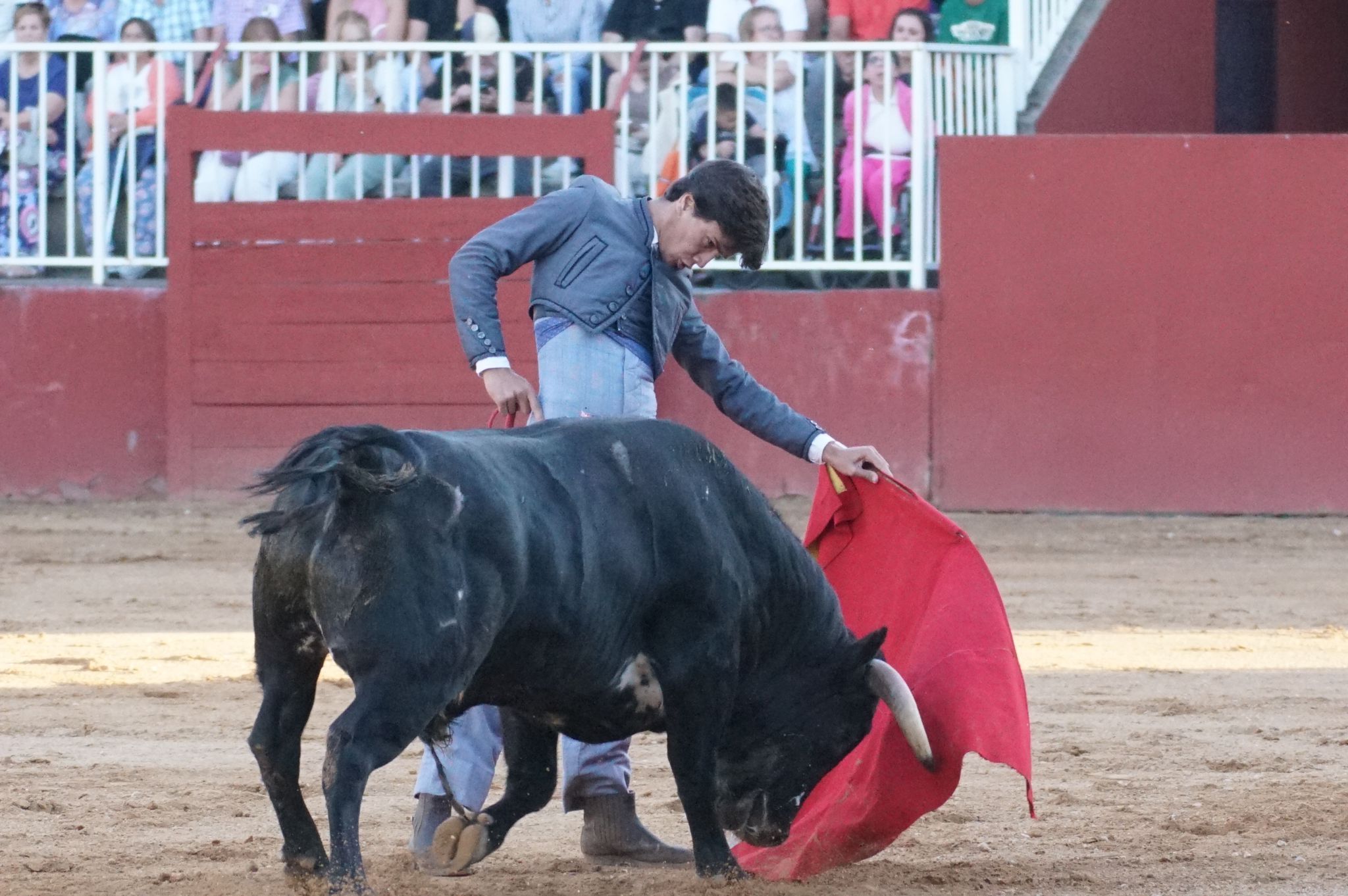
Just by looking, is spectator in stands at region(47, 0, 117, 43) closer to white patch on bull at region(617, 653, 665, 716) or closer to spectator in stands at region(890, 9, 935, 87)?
spectator in stands at region(890, 9, 935, 87)

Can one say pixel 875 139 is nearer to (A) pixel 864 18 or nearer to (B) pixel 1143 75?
(A) pixel 864 18

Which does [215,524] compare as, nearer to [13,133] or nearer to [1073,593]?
[13,133]

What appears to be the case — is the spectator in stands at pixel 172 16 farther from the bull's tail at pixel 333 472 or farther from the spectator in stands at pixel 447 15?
the bull's tail at pixel 333 472

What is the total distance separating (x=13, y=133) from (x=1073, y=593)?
220 inches

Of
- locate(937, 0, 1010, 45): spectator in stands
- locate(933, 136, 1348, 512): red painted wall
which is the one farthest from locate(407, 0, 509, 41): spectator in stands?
locate(933, 136, 1348, 512): red painted wall

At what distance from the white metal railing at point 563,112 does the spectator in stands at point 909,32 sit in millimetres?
27

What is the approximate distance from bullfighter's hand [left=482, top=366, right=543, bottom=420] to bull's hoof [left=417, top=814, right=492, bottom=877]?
81 centimetres

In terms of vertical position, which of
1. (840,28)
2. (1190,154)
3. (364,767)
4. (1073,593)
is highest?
(840,28)

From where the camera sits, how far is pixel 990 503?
9.29 m

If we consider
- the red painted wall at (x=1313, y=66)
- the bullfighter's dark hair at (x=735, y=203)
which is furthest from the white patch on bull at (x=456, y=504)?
the red painted wall at (x=1313, y=66)

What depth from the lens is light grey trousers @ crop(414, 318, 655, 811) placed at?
394 centimetres

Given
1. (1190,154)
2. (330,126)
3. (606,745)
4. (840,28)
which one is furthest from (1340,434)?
(606,745)

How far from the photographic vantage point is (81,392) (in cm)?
937

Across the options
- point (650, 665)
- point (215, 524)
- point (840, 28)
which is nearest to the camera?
point (650, 665)
